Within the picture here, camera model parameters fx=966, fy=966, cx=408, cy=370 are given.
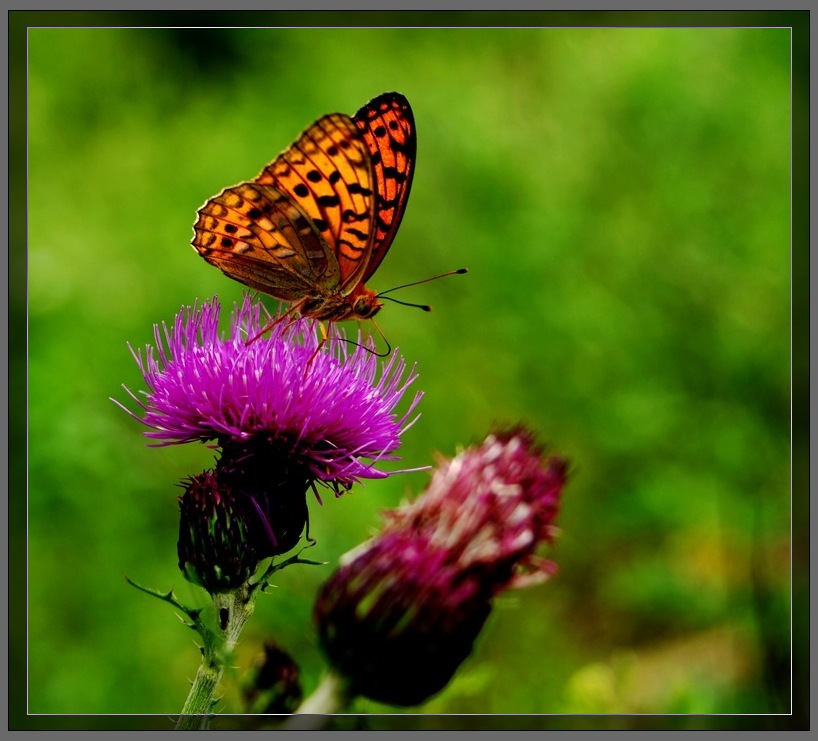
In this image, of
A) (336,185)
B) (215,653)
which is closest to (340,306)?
(336,185)

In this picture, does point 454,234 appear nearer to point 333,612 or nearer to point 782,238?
point 782,238

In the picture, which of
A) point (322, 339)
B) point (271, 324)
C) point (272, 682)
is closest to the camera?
point (272, 682)

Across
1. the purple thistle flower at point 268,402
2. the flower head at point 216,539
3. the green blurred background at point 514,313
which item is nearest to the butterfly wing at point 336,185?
the purple thistle flower at point 268,402

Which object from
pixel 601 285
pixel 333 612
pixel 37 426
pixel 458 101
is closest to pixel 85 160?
pixel 37 426

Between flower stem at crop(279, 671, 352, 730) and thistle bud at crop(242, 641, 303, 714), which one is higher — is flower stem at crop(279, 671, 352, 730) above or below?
above

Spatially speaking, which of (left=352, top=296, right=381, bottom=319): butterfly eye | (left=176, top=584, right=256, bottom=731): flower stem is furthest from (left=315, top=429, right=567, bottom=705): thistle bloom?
(left=352, top=296, right=381, bottom=319): butterfly eye

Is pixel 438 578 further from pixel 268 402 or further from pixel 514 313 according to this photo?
pixel 514 313

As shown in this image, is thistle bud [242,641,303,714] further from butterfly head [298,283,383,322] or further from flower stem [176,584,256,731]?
butterfly head [298,283,383,322]
